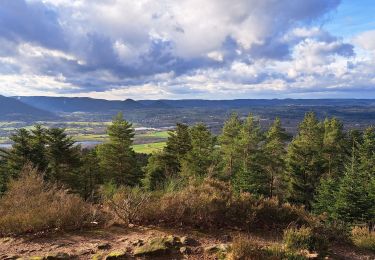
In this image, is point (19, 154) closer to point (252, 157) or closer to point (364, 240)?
point (252, 157)

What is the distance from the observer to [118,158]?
3278 cm

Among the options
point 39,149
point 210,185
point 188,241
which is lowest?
point 39,149

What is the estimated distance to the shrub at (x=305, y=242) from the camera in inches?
270

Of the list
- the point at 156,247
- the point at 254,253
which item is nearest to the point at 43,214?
the point at 156,247

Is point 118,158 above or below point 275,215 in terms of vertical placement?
below

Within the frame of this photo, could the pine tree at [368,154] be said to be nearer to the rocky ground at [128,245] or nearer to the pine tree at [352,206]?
the pine tree at [352,206]

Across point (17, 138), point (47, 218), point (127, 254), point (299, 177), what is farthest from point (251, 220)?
point (299, 177)

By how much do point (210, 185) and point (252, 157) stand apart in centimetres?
2282

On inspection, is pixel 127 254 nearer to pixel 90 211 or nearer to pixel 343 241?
pixel 90 211

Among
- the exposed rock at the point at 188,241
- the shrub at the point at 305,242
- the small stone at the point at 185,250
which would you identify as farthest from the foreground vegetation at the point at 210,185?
the exposed rock at the point at 188,241

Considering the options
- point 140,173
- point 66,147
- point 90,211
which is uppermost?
point 90,211

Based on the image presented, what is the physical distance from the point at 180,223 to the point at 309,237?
3077 mm

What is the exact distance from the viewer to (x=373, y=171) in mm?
31609

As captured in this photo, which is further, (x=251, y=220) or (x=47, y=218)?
(x=251, y=220)
